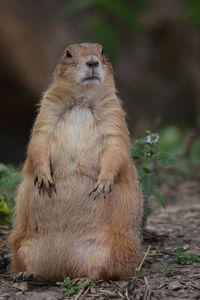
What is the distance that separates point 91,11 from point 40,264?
9.87 m

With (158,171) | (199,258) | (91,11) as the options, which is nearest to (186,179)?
(158,171)

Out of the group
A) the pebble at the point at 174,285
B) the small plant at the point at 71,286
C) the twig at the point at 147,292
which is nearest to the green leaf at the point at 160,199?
the pebble at the point at 174,285

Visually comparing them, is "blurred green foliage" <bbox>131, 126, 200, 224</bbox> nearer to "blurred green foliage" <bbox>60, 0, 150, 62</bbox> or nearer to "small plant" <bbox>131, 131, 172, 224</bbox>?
"small plant" <bbox>131, 131, 172, 224</bbox>

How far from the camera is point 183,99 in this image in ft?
50.1

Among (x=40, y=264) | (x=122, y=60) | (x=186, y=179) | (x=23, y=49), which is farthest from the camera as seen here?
(x=122, y=60)

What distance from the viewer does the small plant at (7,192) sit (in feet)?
20.9

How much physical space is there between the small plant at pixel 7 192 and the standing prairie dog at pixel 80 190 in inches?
24.7

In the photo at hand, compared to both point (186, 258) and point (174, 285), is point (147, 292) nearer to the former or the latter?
point (174, 285)

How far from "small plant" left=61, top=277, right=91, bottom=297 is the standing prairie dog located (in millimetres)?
131

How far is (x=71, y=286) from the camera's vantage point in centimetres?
506

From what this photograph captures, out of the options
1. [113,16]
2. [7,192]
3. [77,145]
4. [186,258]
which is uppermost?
[113,16]

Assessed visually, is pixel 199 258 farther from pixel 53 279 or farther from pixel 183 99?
pixel 183 99

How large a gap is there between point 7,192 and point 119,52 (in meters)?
7.55

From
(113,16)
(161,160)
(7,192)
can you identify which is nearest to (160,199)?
(161,160)
